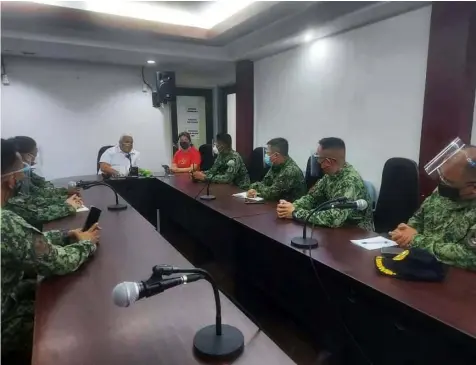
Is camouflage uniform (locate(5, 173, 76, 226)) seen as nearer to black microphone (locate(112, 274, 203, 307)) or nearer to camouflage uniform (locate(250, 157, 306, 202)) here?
camouflage uniform (locate(250, 157, 306, 202))

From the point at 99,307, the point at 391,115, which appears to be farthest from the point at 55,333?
the point at 391,115

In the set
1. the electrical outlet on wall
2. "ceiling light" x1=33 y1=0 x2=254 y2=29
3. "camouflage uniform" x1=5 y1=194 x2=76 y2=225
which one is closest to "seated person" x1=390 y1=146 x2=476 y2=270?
"camouflage uniform" x1=5 y1=194 x2=76 y2=225

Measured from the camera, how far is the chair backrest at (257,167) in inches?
157

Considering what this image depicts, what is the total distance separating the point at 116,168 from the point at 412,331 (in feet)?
12.3

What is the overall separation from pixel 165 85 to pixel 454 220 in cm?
457

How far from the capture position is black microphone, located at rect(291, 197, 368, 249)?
5.08 feet

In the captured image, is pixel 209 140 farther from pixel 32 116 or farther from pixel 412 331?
pixel 412 331

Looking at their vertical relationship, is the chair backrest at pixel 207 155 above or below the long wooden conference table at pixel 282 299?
above

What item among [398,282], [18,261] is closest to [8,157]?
[18,261]

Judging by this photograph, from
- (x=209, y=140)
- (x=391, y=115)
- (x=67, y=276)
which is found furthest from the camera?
(x=209, y=140)

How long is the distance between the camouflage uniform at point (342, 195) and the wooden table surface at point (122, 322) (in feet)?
2.96

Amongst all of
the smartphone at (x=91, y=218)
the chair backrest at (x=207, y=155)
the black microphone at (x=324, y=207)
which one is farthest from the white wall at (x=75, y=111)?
the black microphone at (x=324, y=207)

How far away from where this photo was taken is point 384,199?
8.05ft

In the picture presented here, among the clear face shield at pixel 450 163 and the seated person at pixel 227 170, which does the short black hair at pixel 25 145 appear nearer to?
the seated person at pixel 227 170
